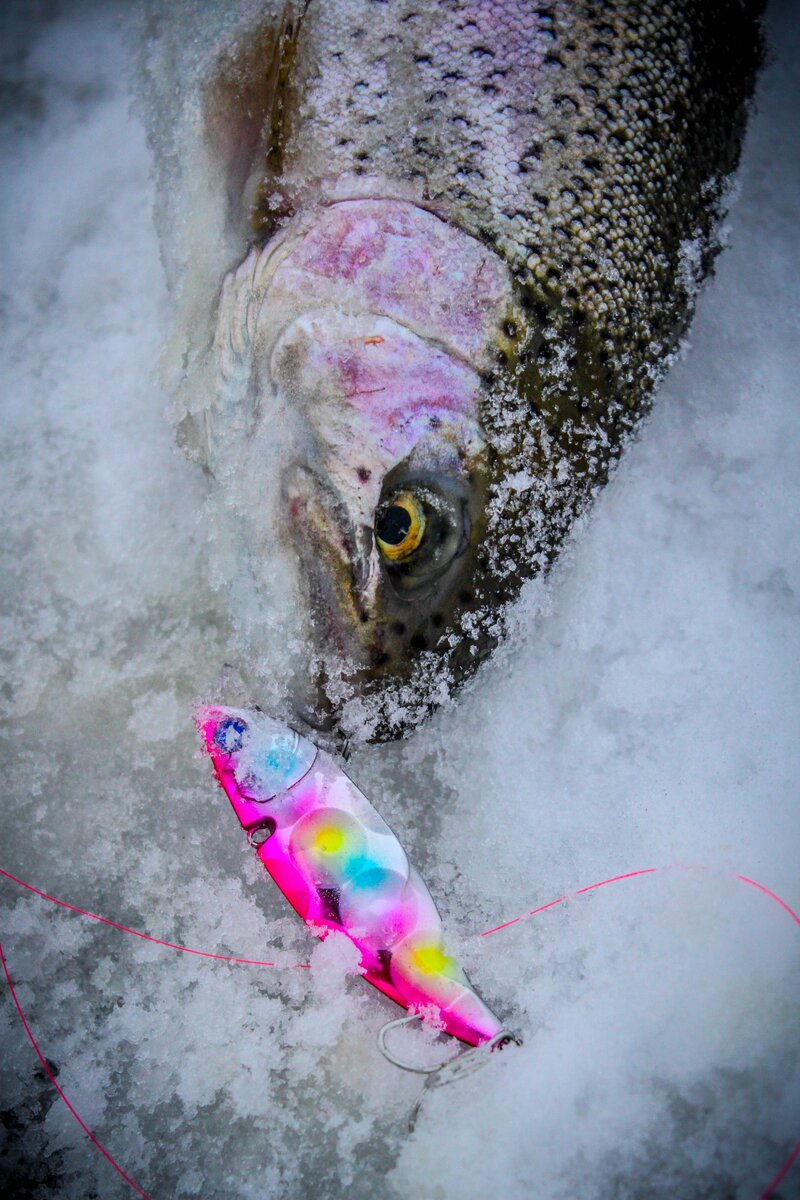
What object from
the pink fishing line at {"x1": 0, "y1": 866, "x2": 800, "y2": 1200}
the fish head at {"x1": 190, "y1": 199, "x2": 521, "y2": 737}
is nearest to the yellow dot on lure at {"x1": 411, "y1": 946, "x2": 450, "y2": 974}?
the pink fishing line at {"x1": 0, "y1": 866, "x2": 800, "y2": 1200}

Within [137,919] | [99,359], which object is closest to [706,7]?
[99,359]

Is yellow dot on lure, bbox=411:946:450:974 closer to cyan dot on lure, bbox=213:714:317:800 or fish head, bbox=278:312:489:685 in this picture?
cyan dot on lure, bbox=213:714:317:800

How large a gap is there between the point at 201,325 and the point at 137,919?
4.77ft

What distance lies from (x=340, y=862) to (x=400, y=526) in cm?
83

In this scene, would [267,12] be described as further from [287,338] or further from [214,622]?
[214,622]

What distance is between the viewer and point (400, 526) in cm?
152

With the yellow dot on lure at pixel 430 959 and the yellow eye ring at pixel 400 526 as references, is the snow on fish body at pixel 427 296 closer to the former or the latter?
the yellow eye ring at pixel 400 526

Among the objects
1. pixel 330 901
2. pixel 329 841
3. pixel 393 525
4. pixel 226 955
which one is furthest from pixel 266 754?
pixel 393 525

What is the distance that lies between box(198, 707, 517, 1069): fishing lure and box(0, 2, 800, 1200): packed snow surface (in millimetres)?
107

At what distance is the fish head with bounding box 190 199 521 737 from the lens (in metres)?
1.53

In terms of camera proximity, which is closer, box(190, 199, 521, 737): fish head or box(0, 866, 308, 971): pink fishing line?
box(190, 199, 521, 737): fish head

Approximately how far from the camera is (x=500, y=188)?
1.67 meters

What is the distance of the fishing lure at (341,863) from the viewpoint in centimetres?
188

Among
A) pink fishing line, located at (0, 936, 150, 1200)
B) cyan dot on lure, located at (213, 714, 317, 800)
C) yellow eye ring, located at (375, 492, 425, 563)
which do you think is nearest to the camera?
yellow eye ring, located at (375, 492, 425, 563)
